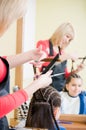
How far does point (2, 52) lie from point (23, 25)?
6.6 inches

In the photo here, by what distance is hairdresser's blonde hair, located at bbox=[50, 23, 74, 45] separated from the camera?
103cm

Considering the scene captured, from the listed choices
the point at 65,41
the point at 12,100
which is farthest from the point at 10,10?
the point at 65,41

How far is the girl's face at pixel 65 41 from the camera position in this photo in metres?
1.03

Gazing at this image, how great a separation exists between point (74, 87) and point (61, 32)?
0.81ft

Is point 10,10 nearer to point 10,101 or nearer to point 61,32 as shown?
point 10,101

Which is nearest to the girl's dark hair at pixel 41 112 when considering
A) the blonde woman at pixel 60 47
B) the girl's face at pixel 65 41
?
the blonde woman at pixel 60 47

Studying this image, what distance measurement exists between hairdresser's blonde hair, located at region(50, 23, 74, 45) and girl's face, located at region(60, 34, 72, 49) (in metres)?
0.01

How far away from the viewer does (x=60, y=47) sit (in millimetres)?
1009

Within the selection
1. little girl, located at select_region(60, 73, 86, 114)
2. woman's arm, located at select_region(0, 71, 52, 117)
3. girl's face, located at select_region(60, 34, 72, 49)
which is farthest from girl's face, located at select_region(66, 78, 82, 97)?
woman's arm, located at select_region(0, 71, 52, 117)

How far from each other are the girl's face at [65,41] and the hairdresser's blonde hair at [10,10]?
1.52 feet

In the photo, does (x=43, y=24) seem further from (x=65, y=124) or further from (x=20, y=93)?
(x=20, y=93)

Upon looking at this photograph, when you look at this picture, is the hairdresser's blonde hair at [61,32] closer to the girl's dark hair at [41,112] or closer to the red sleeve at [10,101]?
the girl's dark hair at [41,112]

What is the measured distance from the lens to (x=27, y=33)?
116 centimetres

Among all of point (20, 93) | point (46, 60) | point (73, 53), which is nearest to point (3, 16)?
point (20, 93)
